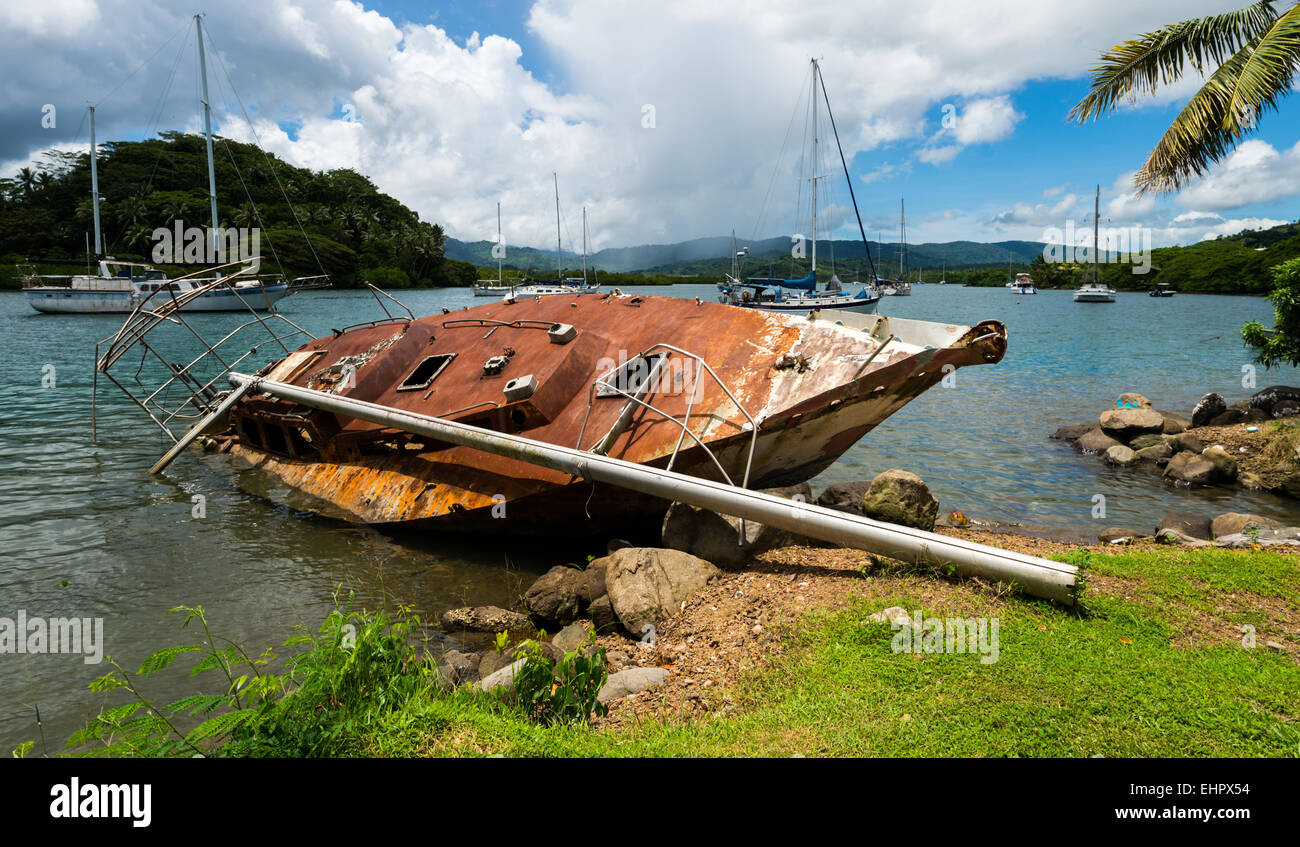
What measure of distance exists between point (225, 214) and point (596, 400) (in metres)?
106

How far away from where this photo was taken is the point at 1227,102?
11977 mm

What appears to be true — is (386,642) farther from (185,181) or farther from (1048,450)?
(185,181)

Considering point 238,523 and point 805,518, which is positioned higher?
point 805,518

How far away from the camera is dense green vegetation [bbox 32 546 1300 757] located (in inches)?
152

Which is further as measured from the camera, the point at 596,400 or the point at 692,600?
the point at 596,400

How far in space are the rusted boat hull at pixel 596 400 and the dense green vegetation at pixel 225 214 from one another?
6365 centimetres

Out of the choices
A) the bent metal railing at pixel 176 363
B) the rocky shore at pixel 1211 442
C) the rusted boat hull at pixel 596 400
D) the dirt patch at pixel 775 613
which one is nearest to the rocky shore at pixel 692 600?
the dirt patch at pixel 775 613

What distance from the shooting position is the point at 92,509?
39.1ft

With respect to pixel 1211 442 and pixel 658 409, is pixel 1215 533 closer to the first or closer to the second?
pixel 1211 442

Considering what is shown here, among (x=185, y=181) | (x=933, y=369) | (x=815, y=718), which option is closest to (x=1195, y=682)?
(x=815, y=718)

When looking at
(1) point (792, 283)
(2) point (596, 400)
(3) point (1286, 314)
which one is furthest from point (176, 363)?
(1) point (792, 283)

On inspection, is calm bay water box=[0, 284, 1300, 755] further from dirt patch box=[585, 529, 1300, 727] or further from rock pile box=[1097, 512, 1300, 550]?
dirt patch box=[585, 529, 1300, 727]

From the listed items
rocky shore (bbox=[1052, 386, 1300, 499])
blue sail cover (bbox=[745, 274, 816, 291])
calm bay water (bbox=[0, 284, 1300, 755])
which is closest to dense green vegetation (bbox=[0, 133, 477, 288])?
blue sail cover (bbox=[745, 274, 816, 291])

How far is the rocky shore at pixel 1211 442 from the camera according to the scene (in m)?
13.6
